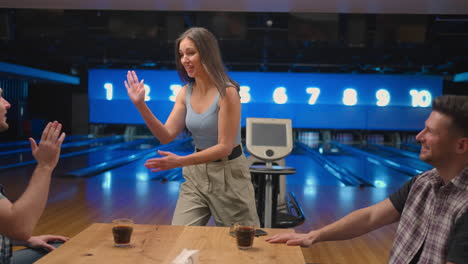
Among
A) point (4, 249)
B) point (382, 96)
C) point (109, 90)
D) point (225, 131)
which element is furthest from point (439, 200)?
point (109, 90)

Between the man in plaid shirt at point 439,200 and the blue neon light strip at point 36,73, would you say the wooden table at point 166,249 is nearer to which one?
the man in plaid shirt at point 439,200

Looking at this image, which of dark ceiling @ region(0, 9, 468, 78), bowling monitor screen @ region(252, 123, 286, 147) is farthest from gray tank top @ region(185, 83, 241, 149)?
dark ceiling @ region(0, 9, 468, 78)

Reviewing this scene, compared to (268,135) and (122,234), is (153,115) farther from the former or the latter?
(268,135)

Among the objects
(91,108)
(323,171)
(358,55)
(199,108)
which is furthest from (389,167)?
(199,108)

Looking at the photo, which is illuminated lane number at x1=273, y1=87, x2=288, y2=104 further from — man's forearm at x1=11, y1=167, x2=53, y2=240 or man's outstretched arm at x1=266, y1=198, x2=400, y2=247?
man's forearm at x1=11, y1=167, x2=53, y2=240

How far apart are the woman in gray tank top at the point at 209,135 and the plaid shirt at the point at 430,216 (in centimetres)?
76

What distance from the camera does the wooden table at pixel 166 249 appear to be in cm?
133

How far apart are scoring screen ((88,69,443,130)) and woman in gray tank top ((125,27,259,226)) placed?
9.02m

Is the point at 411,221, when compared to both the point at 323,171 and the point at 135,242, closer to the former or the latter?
the point at 135,242

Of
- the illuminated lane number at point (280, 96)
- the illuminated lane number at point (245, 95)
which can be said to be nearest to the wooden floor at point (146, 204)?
the illuminated lane number at point (245, 95)

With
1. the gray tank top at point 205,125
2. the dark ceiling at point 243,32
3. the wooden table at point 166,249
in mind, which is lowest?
the wooden table at point 166,249

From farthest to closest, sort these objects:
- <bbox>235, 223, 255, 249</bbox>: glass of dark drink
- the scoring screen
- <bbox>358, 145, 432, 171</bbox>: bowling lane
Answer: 1. the scoring screen
2. <bbox>358, 145, 432, 171</bbox>: bowling lane
3. <bbox>235, 223, 255, 249</bbox>: glass of dark drink

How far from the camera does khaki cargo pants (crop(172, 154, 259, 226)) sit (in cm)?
206

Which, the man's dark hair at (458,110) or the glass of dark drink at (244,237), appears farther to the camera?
the glass of dark drink at (244,237)
